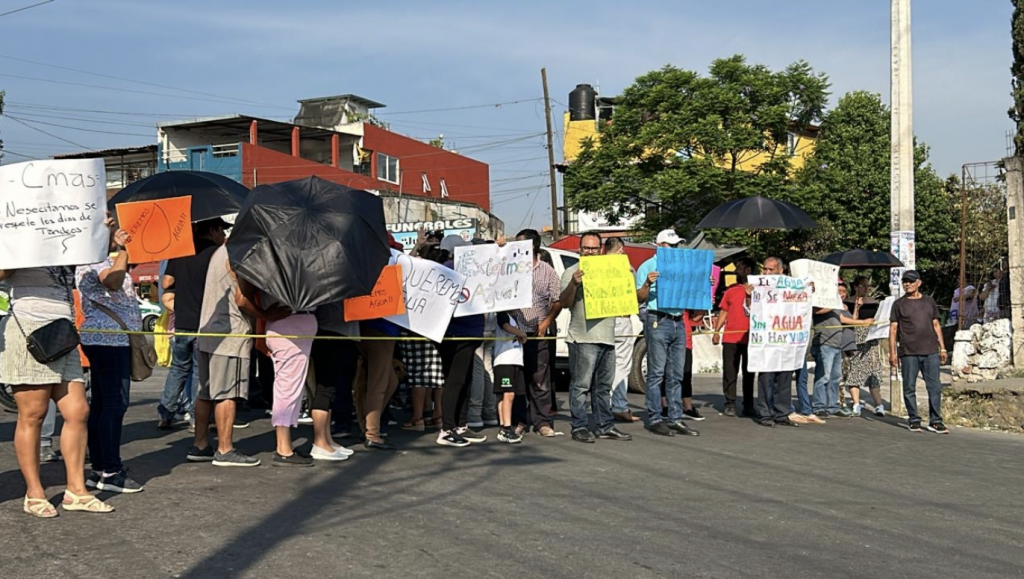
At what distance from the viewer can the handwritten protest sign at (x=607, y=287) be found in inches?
370

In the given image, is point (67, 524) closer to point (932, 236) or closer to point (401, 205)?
point (401, 205)

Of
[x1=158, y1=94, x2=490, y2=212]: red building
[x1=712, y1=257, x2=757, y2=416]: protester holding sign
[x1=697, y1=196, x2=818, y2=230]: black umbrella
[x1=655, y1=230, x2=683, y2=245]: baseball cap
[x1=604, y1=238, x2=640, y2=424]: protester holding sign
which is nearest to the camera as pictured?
[x1=655, y1=230, x2=683, y2=245]: baseball cap

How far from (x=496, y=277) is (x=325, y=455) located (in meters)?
2.43

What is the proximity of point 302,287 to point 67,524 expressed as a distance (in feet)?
7.59

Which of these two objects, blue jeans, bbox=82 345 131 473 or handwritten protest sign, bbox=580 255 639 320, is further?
handwritten protest sign, bbox=580 255 639 320

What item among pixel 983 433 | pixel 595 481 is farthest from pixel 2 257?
pixel 983 433

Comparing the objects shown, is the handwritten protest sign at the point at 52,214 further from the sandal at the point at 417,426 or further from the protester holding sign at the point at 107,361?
the sandal at the point at 417,426

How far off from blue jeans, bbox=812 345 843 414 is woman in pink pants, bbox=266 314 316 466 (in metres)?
7.15

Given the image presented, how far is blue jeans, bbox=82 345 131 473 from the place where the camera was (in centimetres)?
645

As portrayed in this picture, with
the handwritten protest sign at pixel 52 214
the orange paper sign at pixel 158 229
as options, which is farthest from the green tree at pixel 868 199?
the handwritten protest sign at pixel 52 214

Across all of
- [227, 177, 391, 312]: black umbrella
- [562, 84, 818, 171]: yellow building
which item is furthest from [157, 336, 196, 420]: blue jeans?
[562, 84, 818, 171]: yellow building

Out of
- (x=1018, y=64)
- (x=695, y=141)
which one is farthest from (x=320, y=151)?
(x=1018, y=64)

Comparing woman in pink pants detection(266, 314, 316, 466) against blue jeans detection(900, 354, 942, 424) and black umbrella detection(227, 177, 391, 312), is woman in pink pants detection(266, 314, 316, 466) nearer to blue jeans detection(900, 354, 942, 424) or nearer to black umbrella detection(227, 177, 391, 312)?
black umbrella detection(227, 177, 391, 312)

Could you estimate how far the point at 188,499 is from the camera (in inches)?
247
